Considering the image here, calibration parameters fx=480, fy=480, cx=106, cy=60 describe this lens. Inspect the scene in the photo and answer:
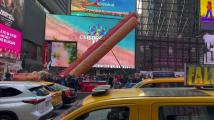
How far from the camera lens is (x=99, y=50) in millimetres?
39156

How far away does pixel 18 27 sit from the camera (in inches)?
2574

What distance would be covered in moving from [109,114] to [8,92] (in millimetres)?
8399

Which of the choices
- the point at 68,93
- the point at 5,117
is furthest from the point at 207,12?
the point at 5,117

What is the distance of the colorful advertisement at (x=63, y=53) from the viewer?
181 feet

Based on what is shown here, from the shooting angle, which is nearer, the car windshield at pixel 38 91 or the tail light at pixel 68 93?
the car windshield at pixel 38 91

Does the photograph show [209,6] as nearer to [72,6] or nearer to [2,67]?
[72,6]

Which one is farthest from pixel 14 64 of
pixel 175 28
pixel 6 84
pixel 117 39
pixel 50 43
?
pixel 175 28

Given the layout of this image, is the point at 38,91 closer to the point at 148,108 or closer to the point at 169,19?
the point at 148,108

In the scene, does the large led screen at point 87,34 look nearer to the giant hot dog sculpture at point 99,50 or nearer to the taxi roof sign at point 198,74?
the giant hot dog sculpture at point 99,50

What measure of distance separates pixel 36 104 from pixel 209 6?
5000cm

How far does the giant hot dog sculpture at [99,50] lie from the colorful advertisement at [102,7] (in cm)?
2535

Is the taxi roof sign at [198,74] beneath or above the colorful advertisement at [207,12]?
beneath

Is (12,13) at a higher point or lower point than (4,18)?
higher

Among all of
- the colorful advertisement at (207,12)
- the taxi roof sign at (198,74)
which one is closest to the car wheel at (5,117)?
the taxi roof sign at (198,74)
